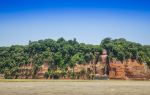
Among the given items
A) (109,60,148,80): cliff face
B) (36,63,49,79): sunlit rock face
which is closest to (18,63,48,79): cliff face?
(36,63,49,79): sunlit rock face

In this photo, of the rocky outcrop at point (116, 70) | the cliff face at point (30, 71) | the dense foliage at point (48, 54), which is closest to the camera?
the rocky outcrop at point (116, 70)

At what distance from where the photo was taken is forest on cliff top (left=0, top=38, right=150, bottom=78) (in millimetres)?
102562

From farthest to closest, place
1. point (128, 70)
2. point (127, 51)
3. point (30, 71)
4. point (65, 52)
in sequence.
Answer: point (65, 52) < point (30, 71) < point (127, 51) < point (128, 70)

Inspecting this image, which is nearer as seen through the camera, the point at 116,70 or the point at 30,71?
the point at 116,70

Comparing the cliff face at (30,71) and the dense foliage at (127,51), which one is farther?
the cliff face at (30,71)

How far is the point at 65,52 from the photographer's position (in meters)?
111

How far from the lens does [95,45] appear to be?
359ft

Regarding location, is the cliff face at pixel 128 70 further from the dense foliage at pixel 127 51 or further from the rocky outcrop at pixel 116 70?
the dense foliage at pixel 127 51

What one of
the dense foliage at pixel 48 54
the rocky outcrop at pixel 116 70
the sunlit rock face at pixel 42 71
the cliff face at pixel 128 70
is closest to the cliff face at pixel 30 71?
the sunlit rock face at pixel 42 71

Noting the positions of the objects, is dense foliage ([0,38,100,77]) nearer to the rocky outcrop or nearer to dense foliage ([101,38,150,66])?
dense foliage ([101,38,150,66])

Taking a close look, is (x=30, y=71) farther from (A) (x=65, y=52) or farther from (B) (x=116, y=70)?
(B) (x=116, y=70)

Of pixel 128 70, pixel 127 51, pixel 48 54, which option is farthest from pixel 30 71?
pixel 127 51

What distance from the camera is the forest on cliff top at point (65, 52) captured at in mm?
102562

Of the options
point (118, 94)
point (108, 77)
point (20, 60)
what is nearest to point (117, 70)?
point (108, 77)
